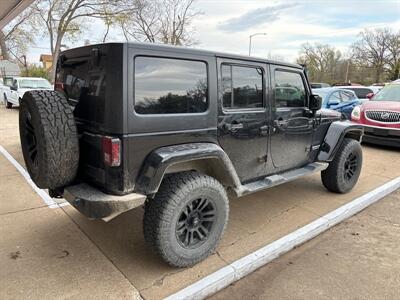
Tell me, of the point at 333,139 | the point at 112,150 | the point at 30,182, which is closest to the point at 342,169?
the point at 333,139

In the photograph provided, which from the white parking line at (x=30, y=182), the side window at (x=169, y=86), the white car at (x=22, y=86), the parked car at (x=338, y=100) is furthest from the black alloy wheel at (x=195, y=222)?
the white car at (x=22, y=86)

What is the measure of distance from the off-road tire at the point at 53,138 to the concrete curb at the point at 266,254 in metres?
1.31

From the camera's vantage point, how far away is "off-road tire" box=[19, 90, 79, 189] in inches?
98.1

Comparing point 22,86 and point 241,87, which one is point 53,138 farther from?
point 22,86

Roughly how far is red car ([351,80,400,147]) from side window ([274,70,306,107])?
4878 millimetres

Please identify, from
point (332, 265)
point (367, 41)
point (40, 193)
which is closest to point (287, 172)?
point (332, 265)

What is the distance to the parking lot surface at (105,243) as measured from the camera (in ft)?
8.55

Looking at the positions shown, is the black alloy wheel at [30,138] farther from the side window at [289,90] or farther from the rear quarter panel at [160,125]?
the side window at [289,90]

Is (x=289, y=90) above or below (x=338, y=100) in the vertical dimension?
below

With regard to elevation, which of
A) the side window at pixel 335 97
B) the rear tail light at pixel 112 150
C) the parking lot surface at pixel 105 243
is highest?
the side window at pixel 335 97

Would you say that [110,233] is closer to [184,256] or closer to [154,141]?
[184,256]

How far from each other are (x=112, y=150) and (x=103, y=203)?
1.35ft

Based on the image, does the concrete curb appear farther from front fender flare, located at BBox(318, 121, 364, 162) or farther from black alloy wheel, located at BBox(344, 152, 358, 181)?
front fender flare, located at BBox(318, 121, 364, 162)

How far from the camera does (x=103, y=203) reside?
2451 mm
